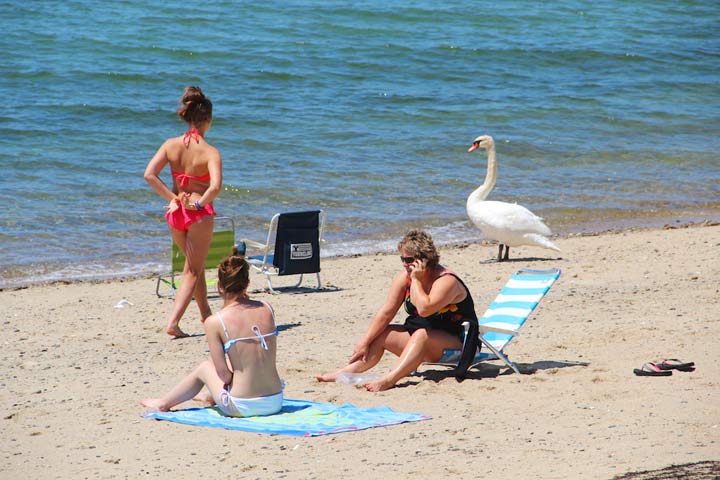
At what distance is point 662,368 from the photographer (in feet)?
20.1

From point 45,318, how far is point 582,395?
4.46 m

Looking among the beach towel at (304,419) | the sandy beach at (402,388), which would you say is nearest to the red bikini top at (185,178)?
the sandy beach at (402,388)

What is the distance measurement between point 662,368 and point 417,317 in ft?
4.80

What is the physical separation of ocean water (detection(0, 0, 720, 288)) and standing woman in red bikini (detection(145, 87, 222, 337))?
10.7 ft

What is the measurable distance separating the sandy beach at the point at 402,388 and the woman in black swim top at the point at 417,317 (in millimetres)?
173

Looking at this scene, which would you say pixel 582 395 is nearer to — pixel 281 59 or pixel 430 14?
pixel 281 59

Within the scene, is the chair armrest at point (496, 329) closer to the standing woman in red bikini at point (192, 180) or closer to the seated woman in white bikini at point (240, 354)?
the seated woman in white bikini at point (240, 354)

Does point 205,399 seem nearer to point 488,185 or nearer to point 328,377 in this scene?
point 328,377

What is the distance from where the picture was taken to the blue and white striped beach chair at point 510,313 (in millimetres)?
6422

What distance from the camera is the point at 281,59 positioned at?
883 inches

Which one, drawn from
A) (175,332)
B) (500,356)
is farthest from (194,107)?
(500,356)

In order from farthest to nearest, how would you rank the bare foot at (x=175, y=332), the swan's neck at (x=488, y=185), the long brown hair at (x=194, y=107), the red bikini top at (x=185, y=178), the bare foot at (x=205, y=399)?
the swan's neck at (x=488, y=185) → the bare foot at (x=175, y=332) → the red bikini top at (x=185, y=178) → the long brown hair at (x=194, y=107) → the bare foot at (x=205, y=399)

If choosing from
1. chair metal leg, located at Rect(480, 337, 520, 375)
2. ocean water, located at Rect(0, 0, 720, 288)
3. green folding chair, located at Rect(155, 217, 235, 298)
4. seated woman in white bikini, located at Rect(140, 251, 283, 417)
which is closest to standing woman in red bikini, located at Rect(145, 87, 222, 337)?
green folding chair, located at Rect(155, 217, 235, 298)

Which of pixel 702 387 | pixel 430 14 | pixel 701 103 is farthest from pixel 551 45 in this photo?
pixel 702 387
